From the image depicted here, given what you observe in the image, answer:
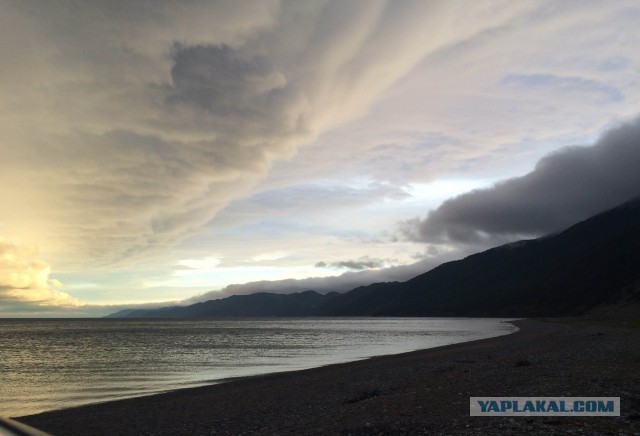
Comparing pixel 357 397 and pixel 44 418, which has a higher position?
pixel 357 397

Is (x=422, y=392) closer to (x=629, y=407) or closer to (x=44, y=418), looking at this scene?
(x=629, y=407)

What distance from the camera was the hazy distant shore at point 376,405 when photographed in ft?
46.7

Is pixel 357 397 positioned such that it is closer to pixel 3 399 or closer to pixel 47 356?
pixel 3 399

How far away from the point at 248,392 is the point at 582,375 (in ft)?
62.6

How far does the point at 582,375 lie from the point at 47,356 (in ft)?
219

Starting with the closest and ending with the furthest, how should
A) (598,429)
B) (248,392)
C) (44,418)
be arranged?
(598,429) → (44,418) → (248,392)

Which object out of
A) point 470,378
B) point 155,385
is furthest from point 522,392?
point 155,385

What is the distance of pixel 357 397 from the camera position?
72.3ft

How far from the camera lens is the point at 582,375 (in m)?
20.4

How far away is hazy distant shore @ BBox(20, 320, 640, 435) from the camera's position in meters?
14.2

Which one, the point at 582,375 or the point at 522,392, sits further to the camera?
the point at 582,375

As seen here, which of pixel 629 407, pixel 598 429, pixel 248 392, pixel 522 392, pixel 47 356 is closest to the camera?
pixel 598 429

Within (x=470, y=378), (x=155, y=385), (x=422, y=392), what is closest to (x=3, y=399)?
(x=155, y=385)

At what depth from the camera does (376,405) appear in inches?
734
